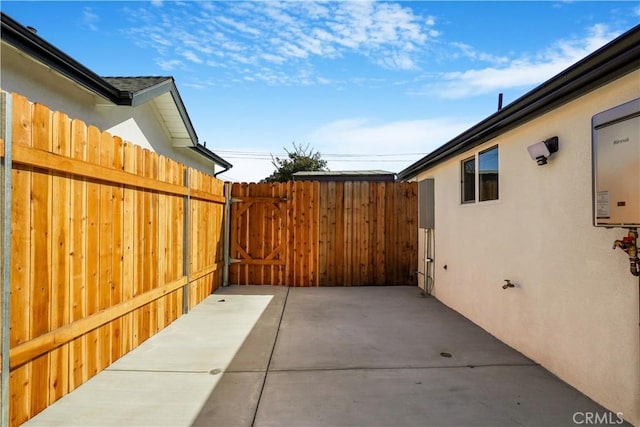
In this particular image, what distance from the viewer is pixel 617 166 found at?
2.00 meters

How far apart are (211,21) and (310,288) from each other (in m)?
5.09

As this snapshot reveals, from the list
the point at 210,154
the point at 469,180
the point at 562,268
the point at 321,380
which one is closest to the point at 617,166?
the point at 562,268

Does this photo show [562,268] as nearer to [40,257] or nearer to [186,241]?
[40,257]

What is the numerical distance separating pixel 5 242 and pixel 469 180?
4.92m

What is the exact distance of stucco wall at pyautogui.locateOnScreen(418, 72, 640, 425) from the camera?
2.24 m

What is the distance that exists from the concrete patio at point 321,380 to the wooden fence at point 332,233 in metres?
2.47

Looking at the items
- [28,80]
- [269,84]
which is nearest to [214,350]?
[28,80]

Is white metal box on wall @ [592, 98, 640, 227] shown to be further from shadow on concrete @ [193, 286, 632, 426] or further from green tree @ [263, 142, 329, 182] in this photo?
green tree @ [263, 142, 329, 182]

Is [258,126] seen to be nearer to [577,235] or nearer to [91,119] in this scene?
[91,119]

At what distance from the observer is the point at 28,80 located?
12.9 feet

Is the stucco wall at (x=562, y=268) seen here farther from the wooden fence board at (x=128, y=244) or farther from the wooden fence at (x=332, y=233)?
the wooden fence board at (x=128, y=244)

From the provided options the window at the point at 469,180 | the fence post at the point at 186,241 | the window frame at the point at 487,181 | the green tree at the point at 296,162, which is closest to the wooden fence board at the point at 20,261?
the fence post at the point at 186,241

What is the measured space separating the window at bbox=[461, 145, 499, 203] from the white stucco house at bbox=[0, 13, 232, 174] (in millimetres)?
5091

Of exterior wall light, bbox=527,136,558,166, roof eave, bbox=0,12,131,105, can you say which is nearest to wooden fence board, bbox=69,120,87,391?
roof eave, bbox=0,12,131,105
